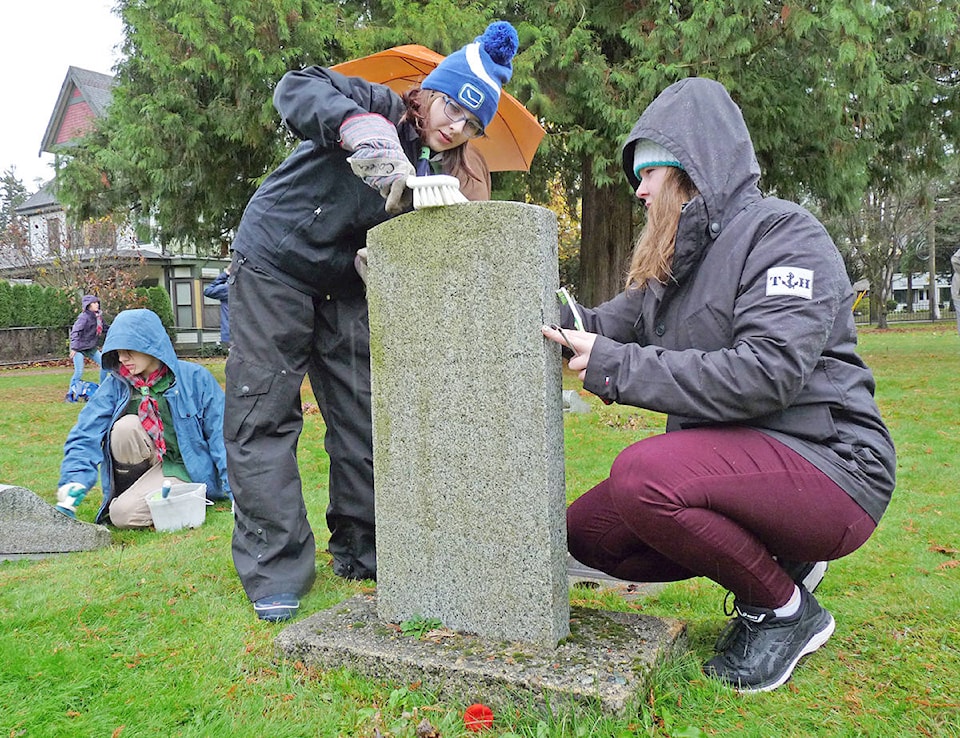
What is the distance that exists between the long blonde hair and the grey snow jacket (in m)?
0.97

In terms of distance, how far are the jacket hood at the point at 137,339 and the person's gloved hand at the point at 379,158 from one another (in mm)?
2555

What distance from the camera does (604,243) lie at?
13.0 meters

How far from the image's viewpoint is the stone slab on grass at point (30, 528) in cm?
413

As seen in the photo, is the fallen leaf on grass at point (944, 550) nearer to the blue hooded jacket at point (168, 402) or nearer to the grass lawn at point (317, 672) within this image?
the grass lawn at point (317, 672)

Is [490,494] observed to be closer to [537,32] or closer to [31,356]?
[537,32]

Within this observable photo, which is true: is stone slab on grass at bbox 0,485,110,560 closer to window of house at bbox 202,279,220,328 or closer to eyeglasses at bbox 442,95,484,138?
eyeglasses at bbox 442,95,484,138

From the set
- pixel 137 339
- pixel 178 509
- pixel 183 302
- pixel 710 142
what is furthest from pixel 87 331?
pixel 183 302

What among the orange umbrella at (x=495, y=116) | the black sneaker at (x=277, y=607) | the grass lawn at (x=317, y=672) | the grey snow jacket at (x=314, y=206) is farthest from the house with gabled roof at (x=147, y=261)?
the black sneaker at (x=277, y=607)

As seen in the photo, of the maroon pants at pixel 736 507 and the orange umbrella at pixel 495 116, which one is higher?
the orange umbrella at pixel 495 116

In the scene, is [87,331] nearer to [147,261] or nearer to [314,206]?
[314,206]

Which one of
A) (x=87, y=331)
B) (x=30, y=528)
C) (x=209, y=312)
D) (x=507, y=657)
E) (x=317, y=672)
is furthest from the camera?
(x=209, y=312)

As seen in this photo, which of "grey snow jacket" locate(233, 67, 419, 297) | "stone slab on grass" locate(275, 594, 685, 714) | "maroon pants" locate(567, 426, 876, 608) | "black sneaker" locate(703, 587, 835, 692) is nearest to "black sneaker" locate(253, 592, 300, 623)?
"stone slab on grass" locate(275, 594, 685, 714)

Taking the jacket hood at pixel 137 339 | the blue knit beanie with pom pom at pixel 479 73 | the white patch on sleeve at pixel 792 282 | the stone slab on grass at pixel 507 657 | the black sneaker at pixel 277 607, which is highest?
the blue knit beanie with pom pom at pixel 479 73

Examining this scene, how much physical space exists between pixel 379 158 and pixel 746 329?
1.21 meters
